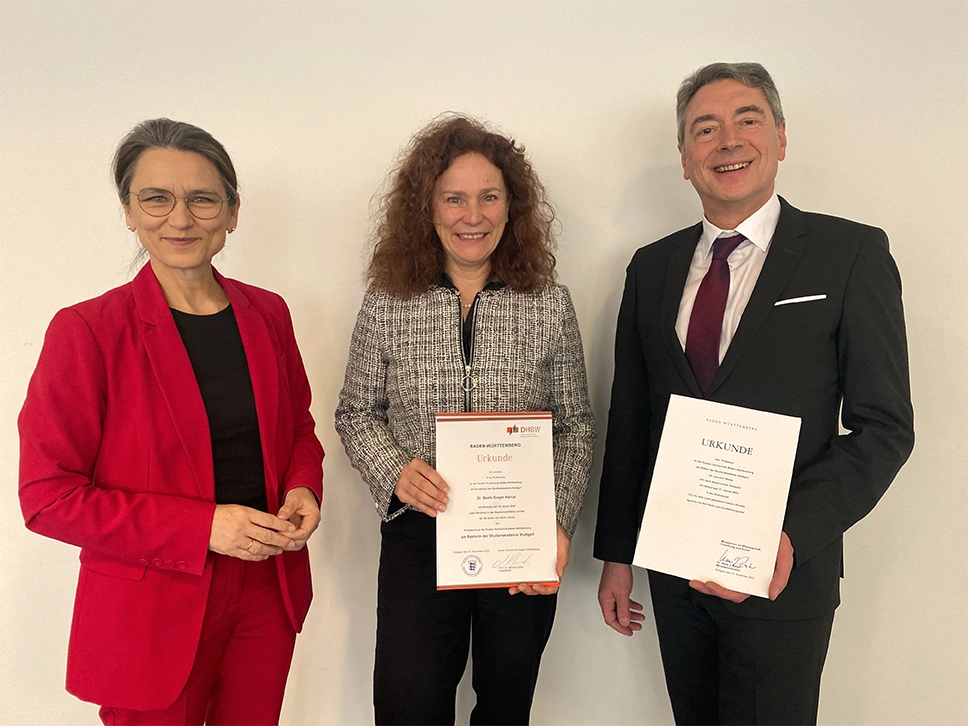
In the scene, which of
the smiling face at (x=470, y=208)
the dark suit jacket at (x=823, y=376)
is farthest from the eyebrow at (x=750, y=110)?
the smiling face at (x=470, y=208)

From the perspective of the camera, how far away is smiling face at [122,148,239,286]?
50.0 inches

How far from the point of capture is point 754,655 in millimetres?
1385

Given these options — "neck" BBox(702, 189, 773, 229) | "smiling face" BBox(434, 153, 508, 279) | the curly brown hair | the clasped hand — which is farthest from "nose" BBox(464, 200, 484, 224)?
the clasped hand

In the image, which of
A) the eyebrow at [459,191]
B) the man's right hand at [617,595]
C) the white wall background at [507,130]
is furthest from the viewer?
the white wall background at [507,130]

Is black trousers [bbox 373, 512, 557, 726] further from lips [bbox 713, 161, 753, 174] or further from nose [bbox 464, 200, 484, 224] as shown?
lips [bbox 713, 161, 753, 174]

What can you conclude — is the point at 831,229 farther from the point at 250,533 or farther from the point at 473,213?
the point at 250,533

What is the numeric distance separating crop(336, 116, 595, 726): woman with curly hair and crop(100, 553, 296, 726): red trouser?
0.29m

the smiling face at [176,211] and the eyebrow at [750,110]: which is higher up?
the eyebrow at [750,110]

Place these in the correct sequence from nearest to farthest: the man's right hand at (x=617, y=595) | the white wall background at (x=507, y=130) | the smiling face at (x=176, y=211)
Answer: the smiling face at (x=176, y=211), the man's right hand at (x=617, y=595), the white wall background at (x=507, y=130)

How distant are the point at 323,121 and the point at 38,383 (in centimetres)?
122

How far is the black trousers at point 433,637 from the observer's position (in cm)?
157

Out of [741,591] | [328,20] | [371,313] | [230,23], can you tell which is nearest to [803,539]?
[741,591]

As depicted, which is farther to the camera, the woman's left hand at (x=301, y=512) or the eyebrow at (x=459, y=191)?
the eyebrow at (x=459, y=191)

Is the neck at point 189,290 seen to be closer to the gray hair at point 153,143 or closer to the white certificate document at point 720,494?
the gray hair at point 153,143
